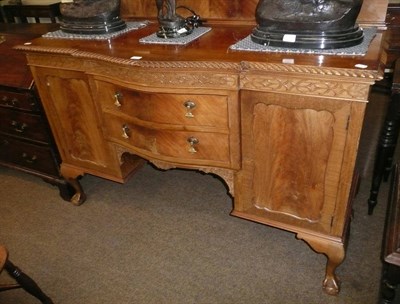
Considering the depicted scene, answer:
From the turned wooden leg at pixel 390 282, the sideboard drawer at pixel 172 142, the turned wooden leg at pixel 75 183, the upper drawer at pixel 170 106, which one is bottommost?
the turned wooden leg at pixel 75 183

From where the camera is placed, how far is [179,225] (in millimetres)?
1907

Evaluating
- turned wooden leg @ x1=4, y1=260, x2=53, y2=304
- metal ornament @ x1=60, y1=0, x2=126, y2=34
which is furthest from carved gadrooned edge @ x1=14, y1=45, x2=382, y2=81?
turned wooden leg @ x1=4, y1=260, x2=53, y2=304

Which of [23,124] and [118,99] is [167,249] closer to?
[118,99]

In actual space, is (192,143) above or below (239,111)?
below

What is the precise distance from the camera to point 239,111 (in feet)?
4.06

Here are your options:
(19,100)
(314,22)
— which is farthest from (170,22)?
(19,100)

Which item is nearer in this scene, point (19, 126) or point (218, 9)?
point (218, 9)

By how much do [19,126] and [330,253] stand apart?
6.10ft

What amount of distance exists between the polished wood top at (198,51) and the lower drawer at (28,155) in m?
0.71

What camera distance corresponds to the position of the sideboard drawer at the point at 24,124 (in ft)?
6.34

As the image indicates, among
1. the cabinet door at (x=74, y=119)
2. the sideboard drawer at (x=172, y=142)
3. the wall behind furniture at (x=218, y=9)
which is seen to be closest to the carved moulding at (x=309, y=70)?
the sideboard drawer at (x=172, y=142)

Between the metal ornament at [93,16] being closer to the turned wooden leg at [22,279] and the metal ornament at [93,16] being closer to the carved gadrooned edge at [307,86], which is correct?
the carved gadrooned edge at [307,86]

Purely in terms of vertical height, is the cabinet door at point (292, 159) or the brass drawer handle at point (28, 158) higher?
the cabinet door at point (292, 159)

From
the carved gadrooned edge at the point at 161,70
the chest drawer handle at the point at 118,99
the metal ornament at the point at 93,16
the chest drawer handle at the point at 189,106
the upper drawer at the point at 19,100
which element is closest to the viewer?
the carved gadrooned edge at the point at 161,70
